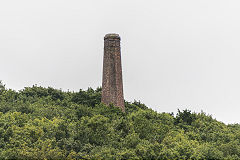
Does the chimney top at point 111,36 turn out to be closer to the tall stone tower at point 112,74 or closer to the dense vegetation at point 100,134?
the tall stone tower at point 112,74

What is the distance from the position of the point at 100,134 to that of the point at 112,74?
9923mm

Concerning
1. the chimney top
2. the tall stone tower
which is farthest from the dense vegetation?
the chimney top

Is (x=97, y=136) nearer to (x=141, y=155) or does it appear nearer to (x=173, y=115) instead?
(x=141, y=155)

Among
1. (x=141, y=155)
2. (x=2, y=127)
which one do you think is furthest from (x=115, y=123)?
(x=2, y=127)

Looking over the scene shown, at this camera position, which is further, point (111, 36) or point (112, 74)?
point (111, 36)

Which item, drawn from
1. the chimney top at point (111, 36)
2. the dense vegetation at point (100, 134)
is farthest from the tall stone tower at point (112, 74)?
the dense vegetation at point (100, 134)

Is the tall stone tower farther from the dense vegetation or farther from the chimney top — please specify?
the dense vegetation

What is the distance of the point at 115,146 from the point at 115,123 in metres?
3.76

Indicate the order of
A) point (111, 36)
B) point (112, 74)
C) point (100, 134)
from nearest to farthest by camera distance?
1. point (100, 134)
2. point (112, 74)
3. point (111, 36)

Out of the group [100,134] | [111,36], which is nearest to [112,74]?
[111,36]

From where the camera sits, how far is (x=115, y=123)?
84.5 ft

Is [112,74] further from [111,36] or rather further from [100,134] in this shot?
[100,134]

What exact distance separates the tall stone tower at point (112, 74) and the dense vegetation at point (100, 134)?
4.07ft

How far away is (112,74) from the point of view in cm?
3250
